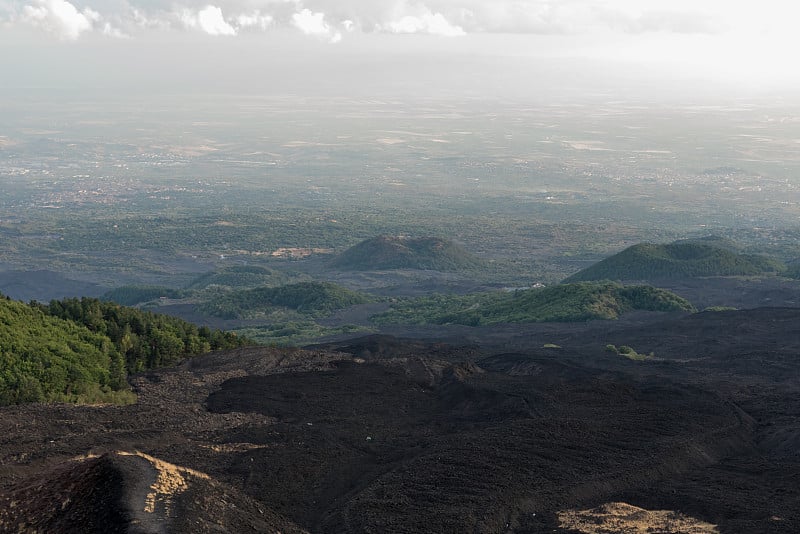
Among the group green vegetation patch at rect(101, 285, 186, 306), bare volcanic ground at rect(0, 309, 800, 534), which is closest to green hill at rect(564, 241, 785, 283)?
green vegetation patch at rect(101, 285, 186, 306)

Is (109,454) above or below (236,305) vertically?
above

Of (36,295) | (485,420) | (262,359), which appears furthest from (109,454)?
(36,295)

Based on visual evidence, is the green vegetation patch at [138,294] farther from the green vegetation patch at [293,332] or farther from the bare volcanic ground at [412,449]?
the bare volcanic ground at [412,449]

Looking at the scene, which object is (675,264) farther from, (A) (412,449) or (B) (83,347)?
(A) (412,449)

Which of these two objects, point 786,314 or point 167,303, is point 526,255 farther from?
point 786,314

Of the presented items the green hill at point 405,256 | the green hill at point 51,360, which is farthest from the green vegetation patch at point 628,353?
the green hill at point 405,256

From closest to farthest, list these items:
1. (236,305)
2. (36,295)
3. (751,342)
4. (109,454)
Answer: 1. (109,454)
2. (751,342)
3. (236,305)
4. (36,295)
